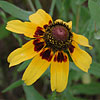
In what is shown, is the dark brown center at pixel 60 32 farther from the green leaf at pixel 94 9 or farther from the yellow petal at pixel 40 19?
the green leaf at pixel 94 9

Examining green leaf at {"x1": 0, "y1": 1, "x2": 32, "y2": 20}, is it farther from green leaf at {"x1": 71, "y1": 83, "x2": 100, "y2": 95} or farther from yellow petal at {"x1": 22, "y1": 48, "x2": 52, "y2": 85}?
green leaf at {"x1": 71, "y1": 83, "x2": 100, "y2": 95}

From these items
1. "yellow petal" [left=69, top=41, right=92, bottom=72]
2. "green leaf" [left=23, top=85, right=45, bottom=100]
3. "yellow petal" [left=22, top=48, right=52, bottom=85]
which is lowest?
"green leaf" [left=23, top=85, right=45, bottom=100]

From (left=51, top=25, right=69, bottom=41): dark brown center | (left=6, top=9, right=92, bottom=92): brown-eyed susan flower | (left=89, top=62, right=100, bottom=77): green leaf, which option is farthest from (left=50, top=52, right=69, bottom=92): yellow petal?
(left=89, top=62, right=100, bottom=77): green leaf

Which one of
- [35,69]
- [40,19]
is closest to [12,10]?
[40,19]

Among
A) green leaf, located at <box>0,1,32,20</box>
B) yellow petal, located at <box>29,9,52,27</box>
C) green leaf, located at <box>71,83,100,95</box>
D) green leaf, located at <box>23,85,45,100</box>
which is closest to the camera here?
yellow petal, located at <box>29,9,52,27</box>

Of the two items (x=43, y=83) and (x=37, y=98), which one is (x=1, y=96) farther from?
(x=37, y=98)

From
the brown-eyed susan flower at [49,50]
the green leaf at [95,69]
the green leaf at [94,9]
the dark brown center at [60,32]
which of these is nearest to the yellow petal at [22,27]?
the brown-eyed susan flower at [49,50]

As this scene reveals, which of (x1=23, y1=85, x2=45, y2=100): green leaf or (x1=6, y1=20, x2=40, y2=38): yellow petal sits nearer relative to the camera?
(x1=6, y1=20, x2=40, y2=38): yellow petal
